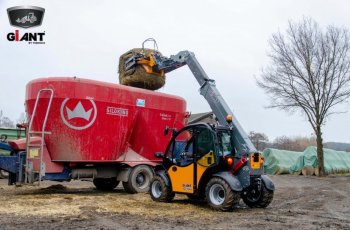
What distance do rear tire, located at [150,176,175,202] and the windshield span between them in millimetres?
1823

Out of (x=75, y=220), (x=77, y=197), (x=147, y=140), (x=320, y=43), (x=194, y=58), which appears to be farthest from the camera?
(x=320, y=43)

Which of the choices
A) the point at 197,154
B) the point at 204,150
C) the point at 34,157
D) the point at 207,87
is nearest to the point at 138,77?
the point at 207,87

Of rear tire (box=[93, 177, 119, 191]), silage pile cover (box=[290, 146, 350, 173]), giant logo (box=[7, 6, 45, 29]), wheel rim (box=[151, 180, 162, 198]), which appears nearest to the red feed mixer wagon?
rear tire (box=[93, 177, 119, 191])

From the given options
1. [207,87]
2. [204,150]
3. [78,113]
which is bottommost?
[204,150]

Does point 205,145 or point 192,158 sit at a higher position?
point 205,145

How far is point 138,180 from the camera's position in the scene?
1355 centimetres

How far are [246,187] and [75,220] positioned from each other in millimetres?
3888

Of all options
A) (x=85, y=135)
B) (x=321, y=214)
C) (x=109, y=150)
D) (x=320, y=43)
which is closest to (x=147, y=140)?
(x=109, y=150)

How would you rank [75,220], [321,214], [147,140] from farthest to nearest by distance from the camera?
[147,140]
[321,214]
[75,220]

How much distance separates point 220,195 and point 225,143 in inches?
49.6

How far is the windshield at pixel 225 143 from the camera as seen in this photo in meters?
10.0

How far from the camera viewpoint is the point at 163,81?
46.6 feet

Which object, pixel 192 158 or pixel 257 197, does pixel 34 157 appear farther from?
pixel 257 197

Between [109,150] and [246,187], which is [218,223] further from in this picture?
[109,150]
